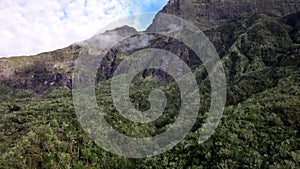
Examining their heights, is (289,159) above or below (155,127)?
above

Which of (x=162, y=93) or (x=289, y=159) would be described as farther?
(x=162, y=93)

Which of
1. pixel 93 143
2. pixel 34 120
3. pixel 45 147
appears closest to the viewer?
pixel 45 147

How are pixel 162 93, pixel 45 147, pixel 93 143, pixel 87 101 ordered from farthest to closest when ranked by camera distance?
pixel 162 93 → pixel 87 101 → pixel 93 143 → pixel 45 147

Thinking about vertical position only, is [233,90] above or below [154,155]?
above

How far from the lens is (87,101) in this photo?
143375 mm

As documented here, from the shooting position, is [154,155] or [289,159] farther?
[154,155]

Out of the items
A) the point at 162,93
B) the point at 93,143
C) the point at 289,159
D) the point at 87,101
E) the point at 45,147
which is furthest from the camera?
the point at 162,93

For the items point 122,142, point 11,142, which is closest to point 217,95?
point 122,142

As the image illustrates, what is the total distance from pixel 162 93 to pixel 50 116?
48.5 m

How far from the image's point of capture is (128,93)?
161125 mm

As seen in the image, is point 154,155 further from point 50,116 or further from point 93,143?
point 50,116

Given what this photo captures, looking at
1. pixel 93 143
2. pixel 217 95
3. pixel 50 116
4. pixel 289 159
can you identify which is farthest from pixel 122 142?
pixel 289 159

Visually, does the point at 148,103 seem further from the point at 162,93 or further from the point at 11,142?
the point at 11,142

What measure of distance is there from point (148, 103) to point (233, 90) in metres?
34.6
